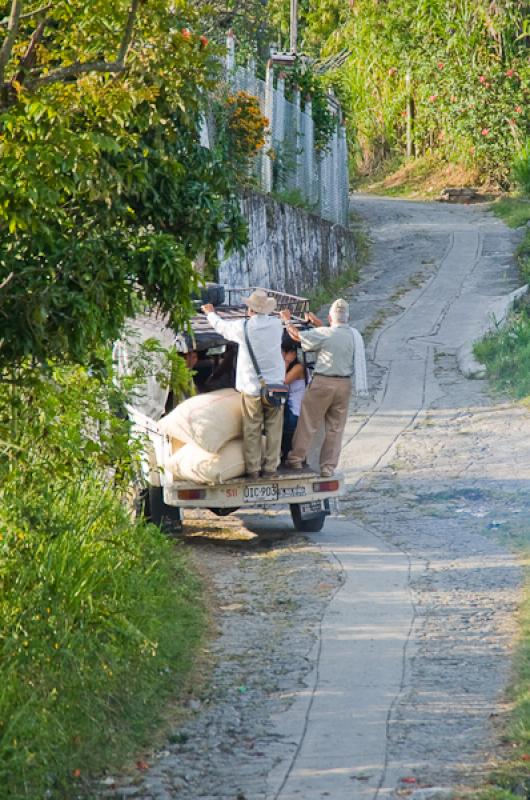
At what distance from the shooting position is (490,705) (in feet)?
25.9

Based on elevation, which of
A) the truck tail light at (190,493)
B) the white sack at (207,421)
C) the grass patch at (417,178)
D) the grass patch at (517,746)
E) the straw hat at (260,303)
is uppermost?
the straw hat at (260,303)

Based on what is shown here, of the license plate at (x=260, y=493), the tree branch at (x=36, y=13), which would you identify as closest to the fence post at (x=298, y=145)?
the license plate at (x=260, y=493)

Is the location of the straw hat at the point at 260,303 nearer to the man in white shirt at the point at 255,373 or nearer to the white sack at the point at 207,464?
the man in white shirt at the point at 255,373

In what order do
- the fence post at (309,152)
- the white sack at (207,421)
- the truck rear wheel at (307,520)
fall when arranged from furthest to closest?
the fence post at (309,152) → the truck rear wheel at (307,520) → the white sack at (207,421)

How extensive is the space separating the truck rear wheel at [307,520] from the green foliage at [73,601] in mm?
2038

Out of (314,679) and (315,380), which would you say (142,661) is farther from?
(315,380)

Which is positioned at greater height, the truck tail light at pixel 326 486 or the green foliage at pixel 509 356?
the truck tail light at pixel 326 486

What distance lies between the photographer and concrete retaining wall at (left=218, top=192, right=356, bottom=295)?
19.3m

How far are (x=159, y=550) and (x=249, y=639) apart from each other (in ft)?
3.84

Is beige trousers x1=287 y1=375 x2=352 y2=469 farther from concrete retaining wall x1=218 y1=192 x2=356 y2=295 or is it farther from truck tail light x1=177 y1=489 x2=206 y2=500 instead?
concrete retaining wall x1=218 y1=192 x2=356 y2=295

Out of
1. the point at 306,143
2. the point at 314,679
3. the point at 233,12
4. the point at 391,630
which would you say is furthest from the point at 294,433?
the point at 233,12

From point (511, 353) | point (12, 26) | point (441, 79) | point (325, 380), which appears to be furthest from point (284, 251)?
point (12, 26)

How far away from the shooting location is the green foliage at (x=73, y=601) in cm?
677

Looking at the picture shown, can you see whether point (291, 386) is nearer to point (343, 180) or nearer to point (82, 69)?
point (82, 69)
